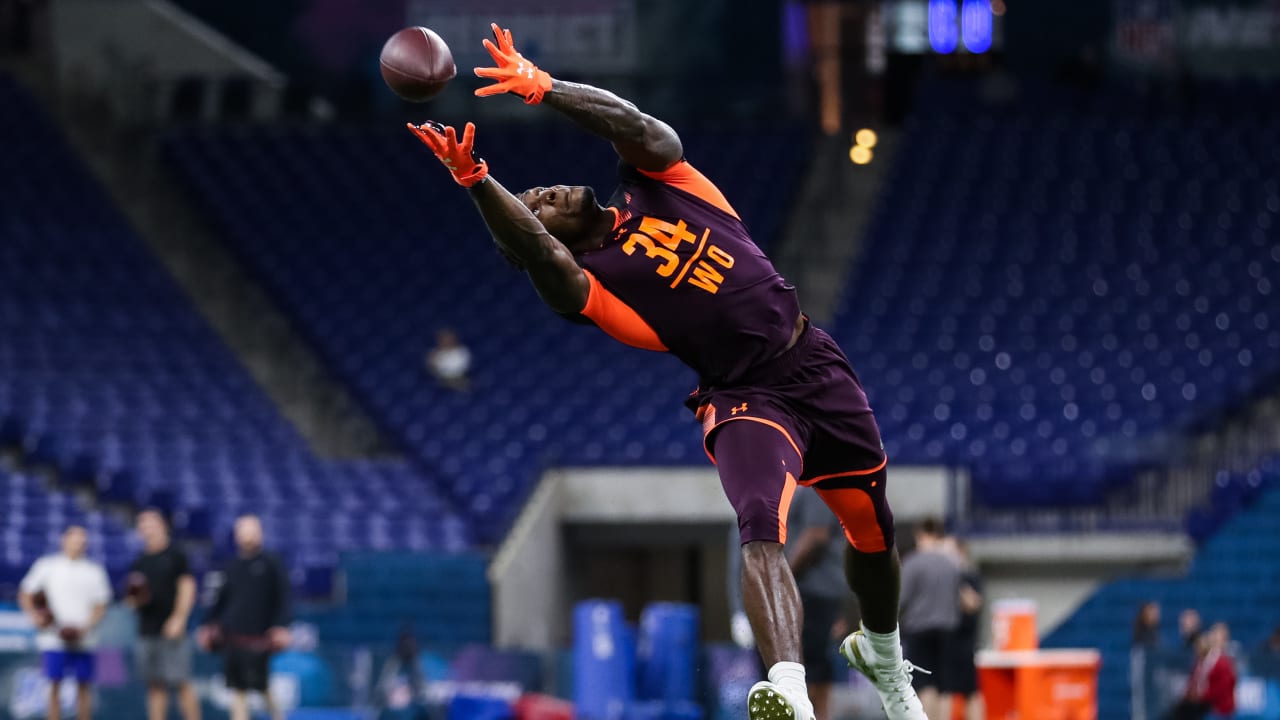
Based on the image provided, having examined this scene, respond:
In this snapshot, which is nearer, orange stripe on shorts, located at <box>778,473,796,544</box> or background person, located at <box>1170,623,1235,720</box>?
orange stripe on shorts, located at <box>778,473,796,544</box>

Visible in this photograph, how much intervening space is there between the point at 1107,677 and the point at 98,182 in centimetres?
1322

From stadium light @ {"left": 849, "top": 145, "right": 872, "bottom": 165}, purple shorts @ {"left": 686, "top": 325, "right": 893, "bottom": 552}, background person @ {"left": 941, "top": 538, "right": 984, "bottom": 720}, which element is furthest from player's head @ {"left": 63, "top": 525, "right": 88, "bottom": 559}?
stadium light @ {"left": 849, "top": 145, "right": 872, "bottom": 165}

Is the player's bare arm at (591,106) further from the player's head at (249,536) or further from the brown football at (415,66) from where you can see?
the player's head at (249,536)

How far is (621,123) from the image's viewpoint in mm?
5633

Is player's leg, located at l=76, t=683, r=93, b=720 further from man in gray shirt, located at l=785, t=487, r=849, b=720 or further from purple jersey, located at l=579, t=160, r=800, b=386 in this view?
purple jersey, located at l=579, t=160, r=800, b=386

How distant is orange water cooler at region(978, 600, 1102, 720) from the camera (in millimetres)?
12273

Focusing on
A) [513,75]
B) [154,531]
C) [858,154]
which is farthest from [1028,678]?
[858,154]

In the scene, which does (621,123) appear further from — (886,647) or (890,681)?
(890,681)

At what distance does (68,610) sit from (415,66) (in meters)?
8.64

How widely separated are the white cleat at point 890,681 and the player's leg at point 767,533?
29.8 inches

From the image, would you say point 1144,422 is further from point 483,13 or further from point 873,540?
point 873,540

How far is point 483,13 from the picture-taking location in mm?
22969

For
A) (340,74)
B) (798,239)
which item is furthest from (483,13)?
(798,239)

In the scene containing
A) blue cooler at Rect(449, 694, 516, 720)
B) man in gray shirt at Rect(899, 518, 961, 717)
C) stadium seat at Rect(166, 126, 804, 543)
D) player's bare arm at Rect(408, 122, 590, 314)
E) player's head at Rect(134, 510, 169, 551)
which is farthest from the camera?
stadium seat at Rect(166, 126, 804, 543)
